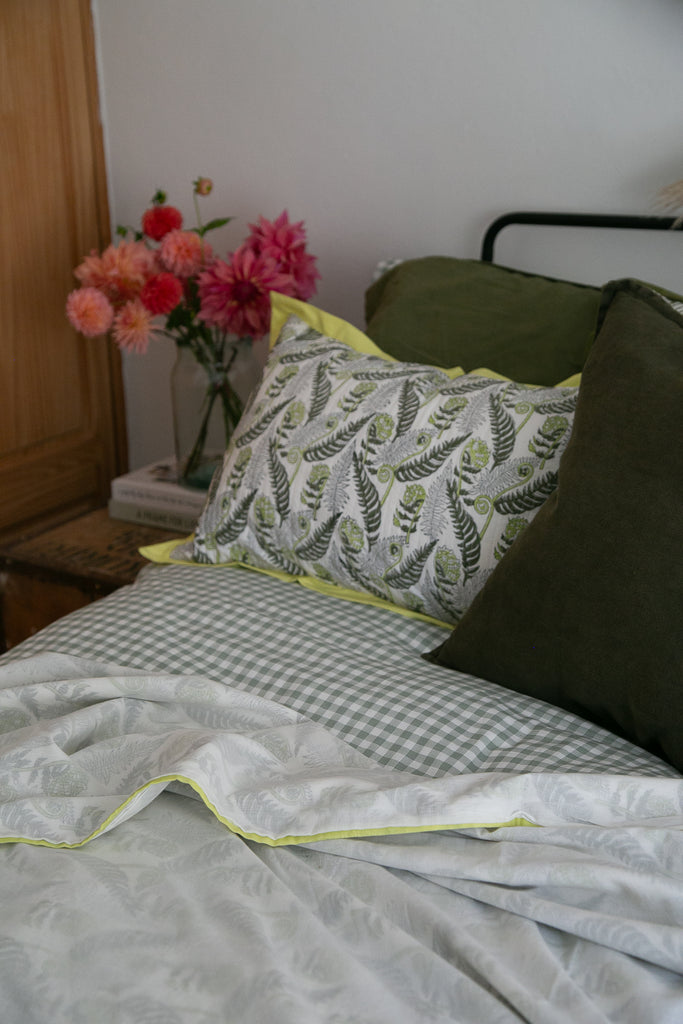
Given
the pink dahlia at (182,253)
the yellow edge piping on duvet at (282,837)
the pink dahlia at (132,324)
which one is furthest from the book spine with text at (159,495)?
the yellow edge piping on duvet at (282,837)

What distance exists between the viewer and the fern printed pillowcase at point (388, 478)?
1.17 meters

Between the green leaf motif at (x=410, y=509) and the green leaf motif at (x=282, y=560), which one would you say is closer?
the green leaf motif at (x=410, y=509)

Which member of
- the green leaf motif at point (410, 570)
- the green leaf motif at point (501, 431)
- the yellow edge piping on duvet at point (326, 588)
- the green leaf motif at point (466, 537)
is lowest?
the yellow edge piping on duvet at point (326, 588)

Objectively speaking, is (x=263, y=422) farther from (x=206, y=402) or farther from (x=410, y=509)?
(x=206, y=402)

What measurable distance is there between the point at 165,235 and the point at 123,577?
25.2 inches

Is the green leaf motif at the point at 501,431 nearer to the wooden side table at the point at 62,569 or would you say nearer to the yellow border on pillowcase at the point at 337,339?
the yellow border on pillowcase at the point at 337,339

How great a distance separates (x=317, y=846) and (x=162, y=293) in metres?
1.16

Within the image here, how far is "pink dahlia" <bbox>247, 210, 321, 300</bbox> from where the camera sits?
5.68 feet

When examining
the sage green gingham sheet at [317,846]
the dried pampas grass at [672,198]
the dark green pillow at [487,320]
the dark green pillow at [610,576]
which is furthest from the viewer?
the dried pampas grass at [672,198]

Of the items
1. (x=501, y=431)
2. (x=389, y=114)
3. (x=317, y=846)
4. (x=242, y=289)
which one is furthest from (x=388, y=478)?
(x=389, y=114)

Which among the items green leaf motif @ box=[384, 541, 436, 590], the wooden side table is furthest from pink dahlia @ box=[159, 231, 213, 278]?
green leaf motif @ box=[384, 541, 436, 590]

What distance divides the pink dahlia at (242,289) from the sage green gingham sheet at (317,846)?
79 cm

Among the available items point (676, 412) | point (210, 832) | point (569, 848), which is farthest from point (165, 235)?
point (569, 848)

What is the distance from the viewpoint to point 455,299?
156 cm
